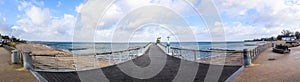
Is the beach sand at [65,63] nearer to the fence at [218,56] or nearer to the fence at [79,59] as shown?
the fence at [79,59]

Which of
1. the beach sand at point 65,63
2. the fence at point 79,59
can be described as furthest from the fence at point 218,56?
the beach sand at point 65,63

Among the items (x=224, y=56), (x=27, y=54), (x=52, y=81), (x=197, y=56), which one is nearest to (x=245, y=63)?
(x=197, y=56)

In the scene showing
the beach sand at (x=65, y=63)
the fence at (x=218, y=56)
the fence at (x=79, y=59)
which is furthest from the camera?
the fence at (x=218, y=56)

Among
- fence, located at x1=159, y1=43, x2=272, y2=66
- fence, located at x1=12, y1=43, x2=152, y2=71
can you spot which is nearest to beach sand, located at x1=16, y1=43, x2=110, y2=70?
fence, located at x1=12, y1=43, x2=152, y2=71

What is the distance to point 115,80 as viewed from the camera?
852 cm

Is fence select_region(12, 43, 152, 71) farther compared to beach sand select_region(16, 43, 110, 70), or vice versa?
beach sand select_region(16, 43, 110, 70)

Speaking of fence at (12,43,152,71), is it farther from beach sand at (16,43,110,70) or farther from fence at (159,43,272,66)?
fence at (159,43,272,66)

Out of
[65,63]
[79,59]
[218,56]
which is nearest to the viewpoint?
[79,59]

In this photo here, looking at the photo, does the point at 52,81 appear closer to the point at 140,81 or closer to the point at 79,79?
the point at 79,79

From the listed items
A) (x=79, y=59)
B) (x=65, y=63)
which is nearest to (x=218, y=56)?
(x=79, y=59)

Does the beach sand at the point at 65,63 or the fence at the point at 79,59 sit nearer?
the fence at the point at 79,59

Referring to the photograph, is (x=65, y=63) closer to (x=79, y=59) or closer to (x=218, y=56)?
(x=79, y=59)

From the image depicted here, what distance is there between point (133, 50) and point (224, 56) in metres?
7.75

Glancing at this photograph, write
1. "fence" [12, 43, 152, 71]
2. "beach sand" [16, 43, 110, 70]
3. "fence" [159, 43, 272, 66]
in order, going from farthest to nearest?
"fence" [159, 43, 272, 66] → "beach sand" [16, 43, 110, 70] → "fence" [12, 43, 152, 71]
